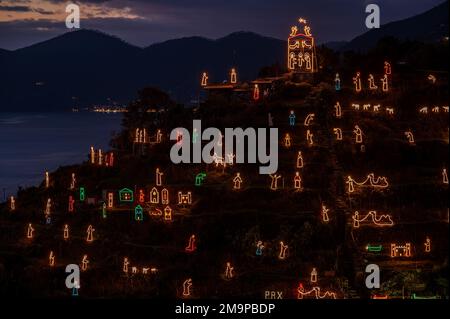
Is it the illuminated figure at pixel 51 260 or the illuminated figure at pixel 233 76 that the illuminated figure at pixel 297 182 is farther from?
the illuminated figure at pixel 233 76

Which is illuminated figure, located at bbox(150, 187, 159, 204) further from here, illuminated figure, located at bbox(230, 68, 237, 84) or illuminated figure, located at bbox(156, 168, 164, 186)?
illuminated figure, located at bbox(230, 68, 237, 84)

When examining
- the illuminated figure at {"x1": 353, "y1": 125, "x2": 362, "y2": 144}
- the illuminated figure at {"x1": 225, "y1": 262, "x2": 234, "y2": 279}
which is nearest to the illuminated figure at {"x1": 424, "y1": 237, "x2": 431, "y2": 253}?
the illuminated figure at {"x1": 225, "y1": 262, "x2": 234, "y2": 279}

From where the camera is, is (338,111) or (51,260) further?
(338,111)

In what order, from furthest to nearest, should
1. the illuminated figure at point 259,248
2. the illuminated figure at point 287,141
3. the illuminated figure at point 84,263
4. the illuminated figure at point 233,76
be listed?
the illuminated figure at point 233,76 < the illuminated figure at point 287,141 < the illuminated figure at point 84,263 < the illuminated figure at point 259,248

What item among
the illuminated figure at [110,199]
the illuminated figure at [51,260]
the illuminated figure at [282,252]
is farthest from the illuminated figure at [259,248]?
the illuminated figure at [51,260]

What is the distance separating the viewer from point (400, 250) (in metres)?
10.8

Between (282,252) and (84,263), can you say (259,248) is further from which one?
(84,263)

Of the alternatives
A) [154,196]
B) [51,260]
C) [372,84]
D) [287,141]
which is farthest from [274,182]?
[51,260]

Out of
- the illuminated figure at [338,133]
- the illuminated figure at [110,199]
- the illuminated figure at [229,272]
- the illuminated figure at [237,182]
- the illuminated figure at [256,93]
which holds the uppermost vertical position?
the illuminated figure at [256,93]

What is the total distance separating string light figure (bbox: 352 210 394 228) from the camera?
11297 mm

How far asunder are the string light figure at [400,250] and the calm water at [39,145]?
1735 cm

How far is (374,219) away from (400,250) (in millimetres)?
806

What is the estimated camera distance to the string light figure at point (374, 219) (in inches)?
445

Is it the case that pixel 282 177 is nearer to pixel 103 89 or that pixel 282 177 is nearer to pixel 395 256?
pixel 395 256
